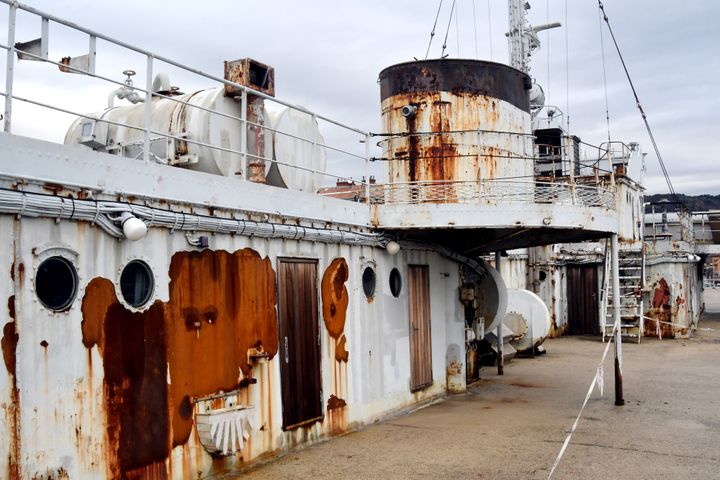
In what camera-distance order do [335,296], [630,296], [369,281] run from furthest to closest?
[630,296], [369,281], [335,296]

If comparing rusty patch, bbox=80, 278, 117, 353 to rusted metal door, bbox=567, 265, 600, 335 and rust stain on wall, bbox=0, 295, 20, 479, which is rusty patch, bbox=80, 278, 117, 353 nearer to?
rust stain on wall, bbox=0, 295, 20, 479

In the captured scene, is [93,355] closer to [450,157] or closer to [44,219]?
[44,219]

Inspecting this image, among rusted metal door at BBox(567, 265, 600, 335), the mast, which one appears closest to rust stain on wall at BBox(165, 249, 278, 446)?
rusted metal door at BBox(567, 265, 600, 335)

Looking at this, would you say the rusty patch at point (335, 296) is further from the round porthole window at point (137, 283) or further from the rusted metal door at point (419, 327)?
the round porthole window at point (137, 283)

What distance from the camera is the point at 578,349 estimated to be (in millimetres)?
23406

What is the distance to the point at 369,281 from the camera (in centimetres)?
1218

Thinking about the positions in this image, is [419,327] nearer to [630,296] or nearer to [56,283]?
[56,283]

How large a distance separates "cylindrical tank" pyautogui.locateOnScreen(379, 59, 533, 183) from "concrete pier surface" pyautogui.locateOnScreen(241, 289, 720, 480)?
461cm

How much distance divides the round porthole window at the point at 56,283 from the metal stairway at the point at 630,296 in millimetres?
20519

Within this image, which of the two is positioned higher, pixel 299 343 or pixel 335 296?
pixel 335 296

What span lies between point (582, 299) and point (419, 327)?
1745cm

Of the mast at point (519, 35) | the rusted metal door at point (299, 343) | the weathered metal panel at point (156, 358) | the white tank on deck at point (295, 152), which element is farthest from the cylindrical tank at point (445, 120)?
the mast at point (519, 35)

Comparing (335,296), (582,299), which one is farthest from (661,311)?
(335,296)

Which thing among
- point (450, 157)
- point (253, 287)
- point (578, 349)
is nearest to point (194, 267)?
point (253, 287)
